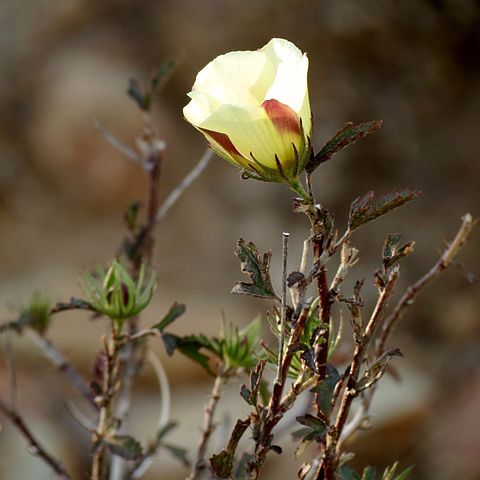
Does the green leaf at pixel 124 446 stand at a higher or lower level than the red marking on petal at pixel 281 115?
lower

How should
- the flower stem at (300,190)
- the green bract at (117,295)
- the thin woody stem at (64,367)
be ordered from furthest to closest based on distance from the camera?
the thin woody stem at (64,367), the green bract at (117,295), the flower stem at (300,190)

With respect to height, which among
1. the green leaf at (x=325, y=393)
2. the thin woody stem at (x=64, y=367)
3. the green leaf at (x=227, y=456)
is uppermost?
the thin woody stem at (x=64, y=367)

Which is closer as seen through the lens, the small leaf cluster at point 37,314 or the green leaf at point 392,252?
the green leaf at point 392,252

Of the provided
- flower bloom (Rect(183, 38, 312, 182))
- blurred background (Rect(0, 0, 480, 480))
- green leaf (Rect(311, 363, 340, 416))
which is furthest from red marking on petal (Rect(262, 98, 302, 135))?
blurred background (Rect(0, 0, 480, 480))

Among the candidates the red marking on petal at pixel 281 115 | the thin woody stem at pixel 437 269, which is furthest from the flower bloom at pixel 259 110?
the thin woody stem at pixel 437 269

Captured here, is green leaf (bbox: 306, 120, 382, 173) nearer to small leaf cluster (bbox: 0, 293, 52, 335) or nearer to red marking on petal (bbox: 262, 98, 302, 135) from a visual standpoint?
red marking on petal (bbox: 262, 98, 302, 135)

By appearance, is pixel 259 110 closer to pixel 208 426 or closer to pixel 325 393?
pixel 325 393

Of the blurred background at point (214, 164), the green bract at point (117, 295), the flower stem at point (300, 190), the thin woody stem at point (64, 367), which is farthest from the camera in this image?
the blurred background at point (214, 164)

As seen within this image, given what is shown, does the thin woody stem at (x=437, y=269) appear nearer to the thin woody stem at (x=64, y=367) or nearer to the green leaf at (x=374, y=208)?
the green leaf at (x=374, y=208)

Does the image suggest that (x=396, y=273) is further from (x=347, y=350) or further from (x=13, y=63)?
(x=13, y=63)
